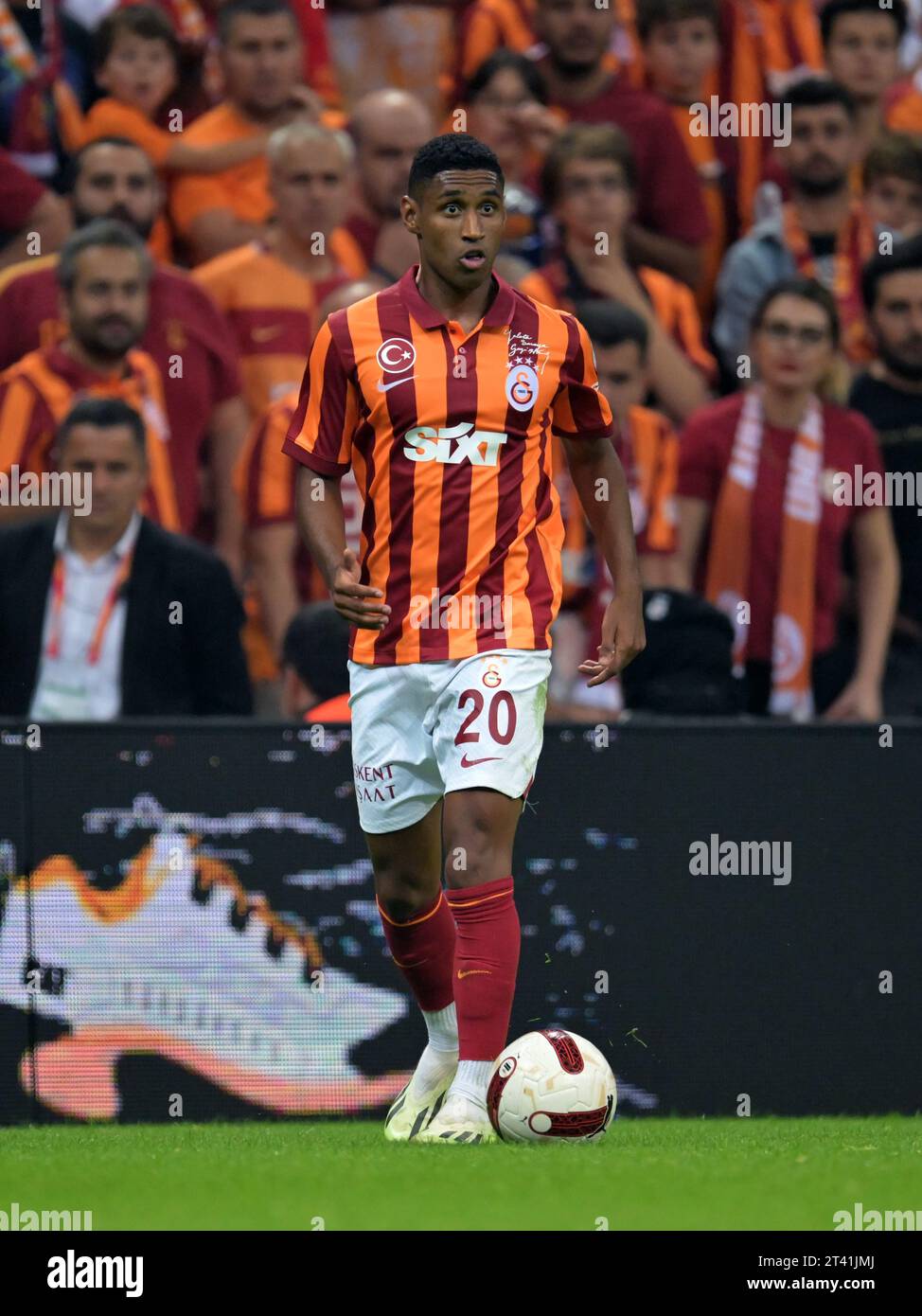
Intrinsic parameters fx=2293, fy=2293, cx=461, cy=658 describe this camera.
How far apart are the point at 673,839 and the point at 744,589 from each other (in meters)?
1.98

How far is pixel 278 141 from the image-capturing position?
9.29 m

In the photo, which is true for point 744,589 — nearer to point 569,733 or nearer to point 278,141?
point 569,733

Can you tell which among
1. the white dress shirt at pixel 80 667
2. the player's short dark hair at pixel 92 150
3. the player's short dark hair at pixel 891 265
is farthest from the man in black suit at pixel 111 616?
the player's short dark hair at pixel 891 265

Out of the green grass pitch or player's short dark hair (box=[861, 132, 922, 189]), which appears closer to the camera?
the green grass pitch

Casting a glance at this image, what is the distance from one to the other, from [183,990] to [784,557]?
313 cm

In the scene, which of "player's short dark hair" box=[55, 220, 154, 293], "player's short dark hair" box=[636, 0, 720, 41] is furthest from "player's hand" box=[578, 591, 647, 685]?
"player's short dark hair" box=[636, 0, 720, 41]

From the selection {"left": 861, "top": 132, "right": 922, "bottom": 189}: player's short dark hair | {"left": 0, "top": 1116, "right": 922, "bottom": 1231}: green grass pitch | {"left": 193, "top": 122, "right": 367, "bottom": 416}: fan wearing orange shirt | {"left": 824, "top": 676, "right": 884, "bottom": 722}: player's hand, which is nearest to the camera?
{"left": 0, "top": 1116, "right": 922, "bottom": 1231}: green grass pitch

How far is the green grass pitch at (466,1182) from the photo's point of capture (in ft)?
14.5

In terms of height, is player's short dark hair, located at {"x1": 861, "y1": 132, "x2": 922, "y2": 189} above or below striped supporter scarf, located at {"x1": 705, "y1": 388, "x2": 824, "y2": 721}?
above

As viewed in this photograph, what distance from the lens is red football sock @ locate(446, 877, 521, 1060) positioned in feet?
18.3

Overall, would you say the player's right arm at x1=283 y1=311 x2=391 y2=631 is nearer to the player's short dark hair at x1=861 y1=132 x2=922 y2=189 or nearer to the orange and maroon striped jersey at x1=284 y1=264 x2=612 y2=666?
the orange and maroon striped jersey at x1=284 y1=264 x2=612 y2=666

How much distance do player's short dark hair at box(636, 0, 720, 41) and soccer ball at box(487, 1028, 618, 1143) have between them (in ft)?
20.7

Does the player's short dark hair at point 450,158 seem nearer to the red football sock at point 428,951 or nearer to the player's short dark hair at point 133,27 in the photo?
the red football sock at point 428,951

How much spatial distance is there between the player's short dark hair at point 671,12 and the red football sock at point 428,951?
5801mm
